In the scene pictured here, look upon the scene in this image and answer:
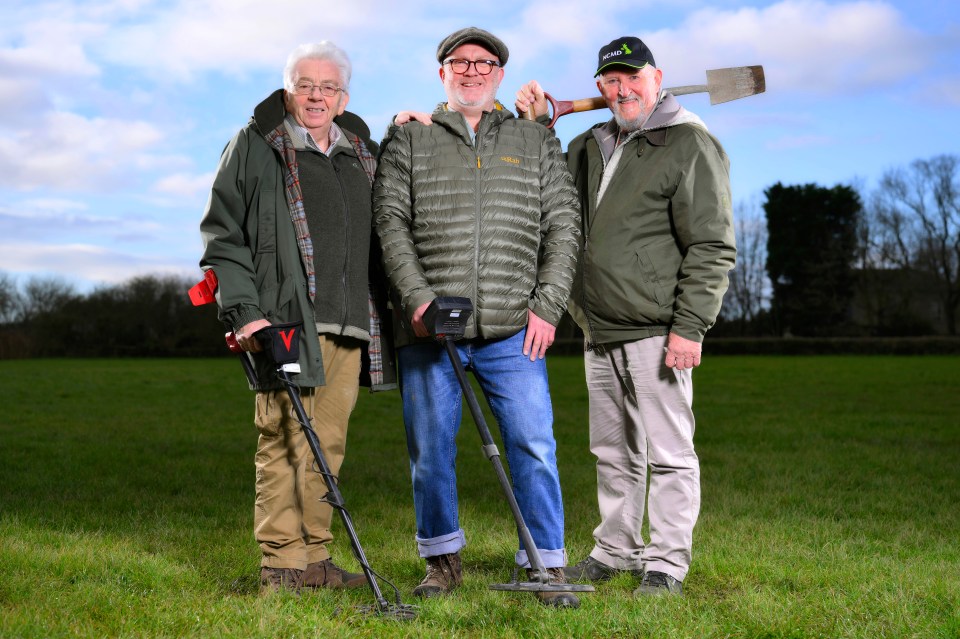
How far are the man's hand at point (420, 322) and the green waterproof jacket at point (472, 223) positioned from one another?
4 cm

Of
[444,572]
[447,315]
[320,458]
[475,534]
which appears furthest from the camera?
[475,534]

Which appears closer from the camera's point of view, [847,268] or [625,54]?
[625,54]

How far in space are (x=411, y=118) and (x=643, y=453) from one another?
1.94 meters

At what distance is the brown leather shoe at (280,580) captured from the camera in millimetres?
3984

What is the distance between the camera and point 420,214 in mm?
3914

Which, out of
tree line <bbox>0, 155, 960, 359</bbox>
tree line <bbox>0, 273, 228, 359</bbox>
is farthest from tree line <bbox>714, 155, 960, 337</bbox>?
tree line <bbox>0, 273, 228, 359</bbox>

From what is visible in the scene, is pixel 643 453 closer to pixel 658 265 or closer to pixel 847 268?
pixel 658 265

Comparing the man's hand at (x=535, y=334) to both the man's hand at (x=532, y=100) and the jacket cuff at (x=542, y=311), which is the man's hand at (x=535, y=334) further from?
the man's hand at (x=532, y=100)

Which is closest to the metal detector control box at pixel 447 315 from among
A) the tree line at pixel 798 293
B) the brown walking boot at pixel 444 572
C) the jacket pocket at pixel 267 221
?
the jacket pocket at pixel 267 221

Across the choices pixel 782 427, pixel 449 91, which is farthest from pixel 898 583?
pixel 782 427

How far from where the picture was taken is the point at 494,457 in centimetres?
365

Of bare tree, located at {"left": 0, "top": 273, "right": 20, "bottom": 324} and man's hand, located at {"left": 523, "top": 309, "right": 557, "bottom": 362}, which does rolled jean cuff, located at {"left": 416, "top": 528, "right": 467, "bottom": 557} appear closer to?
man's hand, located at {"left": 523, "top": 309, "right": 557, "bottom": 362}

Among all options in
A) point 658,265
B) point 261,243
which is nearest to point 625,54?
point 658,265

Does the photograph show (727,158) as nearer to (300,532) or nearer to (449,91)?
(449,91)
